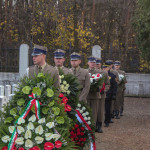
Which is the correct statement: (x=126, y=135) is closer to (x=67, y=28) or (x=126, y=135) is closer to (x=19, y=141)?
(x=19, y=141)

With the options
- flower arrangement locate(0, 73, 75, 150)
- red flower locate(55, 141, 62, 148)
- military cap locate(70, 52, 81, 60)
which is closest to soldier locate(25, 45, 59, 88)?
flower arrangement locate(0, 73, 75, 150)

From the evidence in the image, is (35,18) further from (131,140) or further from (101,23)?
(131,140)

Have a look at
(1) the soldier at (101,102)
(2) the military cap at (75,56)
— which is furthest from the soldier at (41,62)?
(1) the soldier at (101,102)

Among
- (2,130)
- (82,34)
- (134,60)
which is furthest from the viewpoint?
(82,34)

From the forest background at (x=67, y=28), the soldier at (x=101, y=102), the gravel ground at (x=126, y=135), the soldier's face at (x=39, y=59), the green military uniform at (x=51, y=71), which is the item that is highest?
the forest background at (x=67, y=28)

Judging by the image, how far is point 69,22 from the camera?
25359 millimetres

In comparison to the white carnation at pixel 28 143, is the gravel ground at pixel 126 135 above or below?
below

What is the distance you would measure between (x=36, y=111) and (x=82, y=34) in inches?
793

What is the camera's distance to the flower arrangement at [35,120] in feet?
15.6

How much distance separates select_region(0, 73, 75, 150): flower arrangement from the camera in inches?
187

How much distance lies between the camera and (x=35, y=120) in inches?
192

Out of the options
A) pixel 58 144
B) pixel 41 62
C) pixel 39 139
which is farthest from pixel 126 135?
pixel 39 139

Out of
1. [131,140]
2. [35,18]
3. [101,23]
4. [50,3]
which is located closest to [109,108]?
[131,140]

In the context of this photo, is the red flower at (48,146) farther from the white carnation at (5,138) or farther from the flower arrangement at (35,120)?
the white carnation at (5,138)
